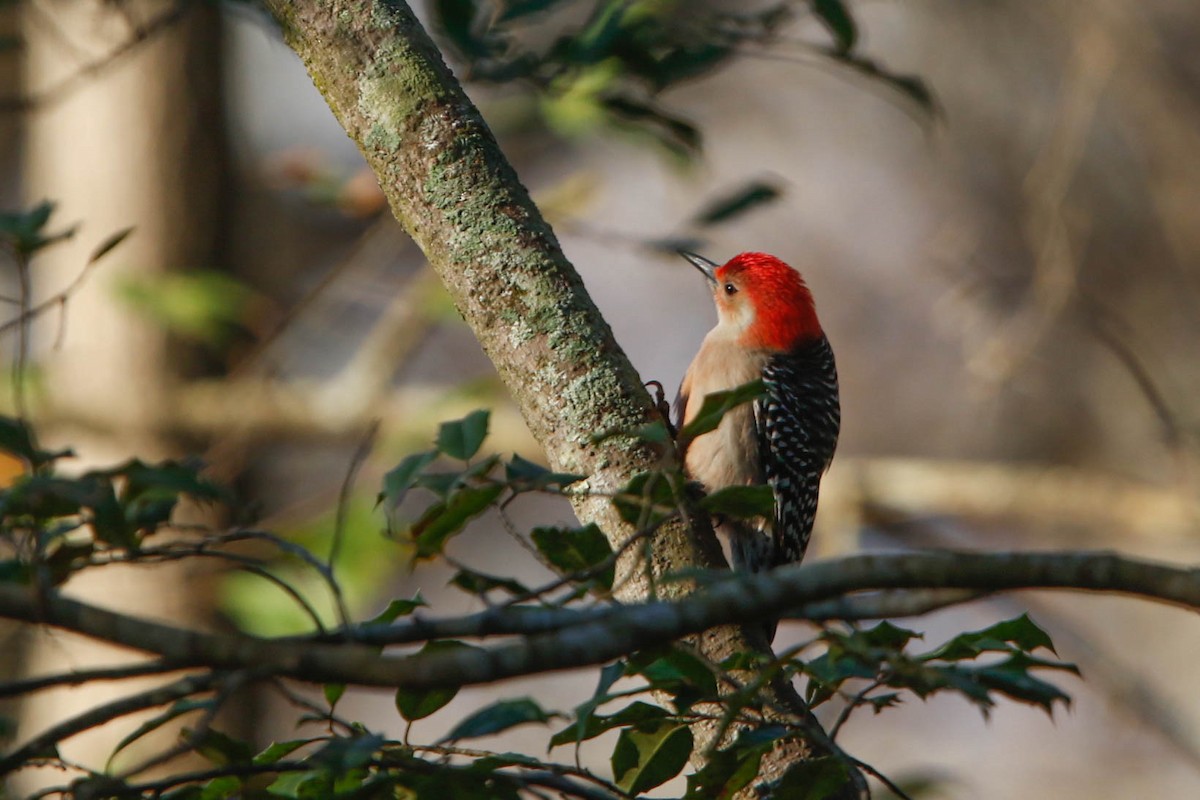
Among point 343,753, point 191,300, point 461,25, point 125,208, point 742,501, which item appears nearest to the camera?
point 343,753

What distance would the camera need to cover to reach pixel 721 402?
1.57 metres

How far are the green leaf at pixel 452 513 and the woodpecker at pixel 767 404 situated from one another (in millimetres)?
2191

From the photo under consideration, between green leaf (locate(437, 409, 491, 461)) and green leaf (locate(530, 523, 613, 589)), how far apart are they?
137 millimetres

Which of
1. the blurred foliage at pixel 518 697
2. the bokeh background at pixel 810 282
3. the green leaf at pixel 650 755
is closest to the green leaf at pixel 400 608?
the blurred foliage at pixel 518 697

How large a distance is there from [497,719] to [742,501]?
1.45ft

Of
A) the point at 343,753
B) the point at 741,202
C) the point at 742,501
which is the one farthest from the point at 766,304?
the point at 343,753

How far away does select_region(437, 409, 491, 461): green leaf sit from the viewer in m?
1.58

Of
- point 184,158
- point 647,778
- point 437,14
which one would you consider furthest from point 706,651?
point 184,158

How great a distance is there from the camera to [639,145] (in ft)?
13.6

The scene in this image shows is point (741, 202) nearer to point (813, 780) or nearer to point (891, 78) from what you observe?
point (891, 78)

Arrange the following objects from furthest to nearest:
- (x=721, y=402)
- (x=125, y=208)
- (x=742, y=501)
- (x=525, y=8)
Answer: (x=125, y=208)
(x=525, y=8)
(x=742, y=501)
(x=721, y=402)

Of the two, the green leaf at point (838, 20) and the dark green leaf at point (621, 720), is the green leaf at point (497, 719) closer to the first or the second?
the dark green leaf at point (621, 720)

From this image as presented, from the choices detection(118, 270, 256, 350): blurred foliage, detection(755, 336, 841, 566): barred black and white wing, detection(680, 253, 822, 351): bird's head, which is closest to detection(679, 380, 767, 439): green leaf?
detection(755, 336, 841, 566): barred black and white wing

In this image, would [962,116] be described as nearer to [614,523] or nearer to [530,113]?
[530,113]
